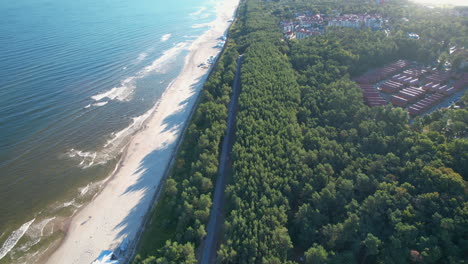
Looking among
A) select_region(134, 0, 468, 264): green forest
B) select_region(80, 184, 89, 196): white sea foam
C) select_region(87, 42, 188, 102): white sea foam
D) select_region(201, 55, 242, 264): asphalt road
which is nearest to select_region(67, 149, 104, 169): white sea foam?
select_region(80, 184, 89, 196): white sea foam

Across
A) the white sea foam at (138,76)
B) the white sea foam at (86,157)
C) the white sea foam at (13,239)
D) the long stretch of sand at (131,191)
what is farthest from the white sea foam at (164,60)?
the white sea foam at (13,239)

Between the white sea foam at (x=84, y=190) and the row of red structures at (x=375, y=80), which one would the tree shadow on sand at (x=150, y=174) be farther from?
the row of red structures at (x=375, y=80)

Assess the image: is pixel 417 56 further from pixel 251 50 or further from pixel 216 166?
pixel 216 166

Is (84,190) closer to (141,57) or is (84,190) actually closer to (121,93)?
(121,93)

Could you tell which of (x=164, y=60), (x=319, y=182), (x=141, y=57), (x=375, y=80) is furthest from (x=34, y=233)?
(x=375, y=80)

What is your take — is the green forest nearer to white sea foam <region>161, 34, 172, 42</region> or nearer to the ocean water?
the ocean water

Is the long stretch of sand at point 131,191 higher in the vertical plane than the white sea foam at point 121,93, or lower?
lower
